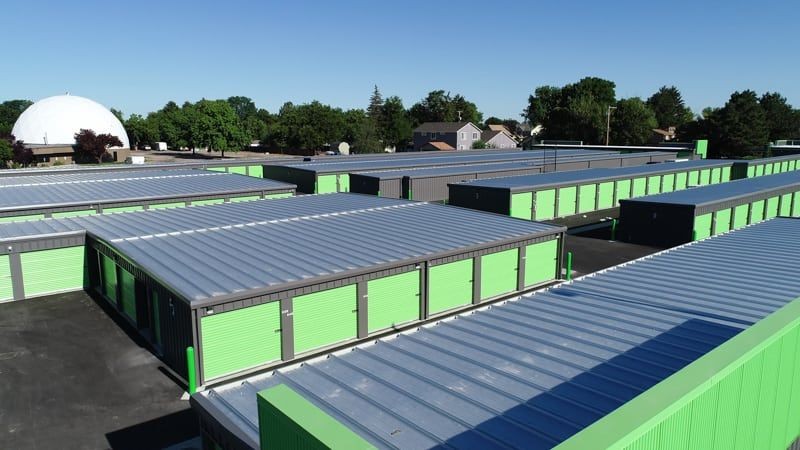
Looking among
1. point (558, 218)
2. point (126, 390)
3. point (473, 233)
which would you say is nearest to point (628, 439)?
point (126, 390)

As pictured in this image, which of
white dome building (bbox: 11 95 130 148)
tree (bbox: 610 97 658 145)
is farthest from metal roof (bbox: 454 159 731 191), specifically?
white dome building (bbox: 11 95 130 148)

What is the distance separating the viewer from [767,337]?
27.5 feet

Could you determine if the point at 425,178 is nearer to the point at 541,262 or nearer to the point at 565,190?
the point at 565,190

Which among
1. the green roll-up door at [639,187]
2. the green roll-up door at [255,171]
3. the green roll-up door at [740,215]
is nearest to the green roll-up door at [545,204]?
→ the green roll-up door at [740,215]

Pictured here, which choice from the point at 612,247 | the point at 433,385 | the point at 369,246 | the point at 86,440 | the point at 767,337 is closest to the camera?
the point at 767,337

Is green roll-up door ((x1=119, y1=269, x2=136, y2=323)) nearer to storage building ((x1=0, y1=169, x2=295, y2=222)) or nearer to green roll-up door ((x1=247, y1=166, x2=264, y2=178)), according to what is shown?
storage building ((x1=0, y1=169, x2=295, y2=222))

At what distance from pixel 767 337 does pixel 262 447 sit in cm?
783

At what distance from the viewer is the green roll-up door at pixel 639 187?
153 feet

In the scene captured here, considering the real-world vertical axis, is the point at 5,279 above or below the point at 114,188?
below

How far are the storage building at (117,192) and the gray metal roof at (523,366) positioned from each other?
Answer: 25273 millimetres

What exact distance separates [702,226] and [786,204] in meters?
15.3

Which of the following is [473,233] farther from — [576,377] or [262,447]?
[262,447]

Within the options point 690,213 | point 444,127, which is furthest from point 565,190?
point 444,127

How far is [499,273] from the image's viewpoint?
22000mm
